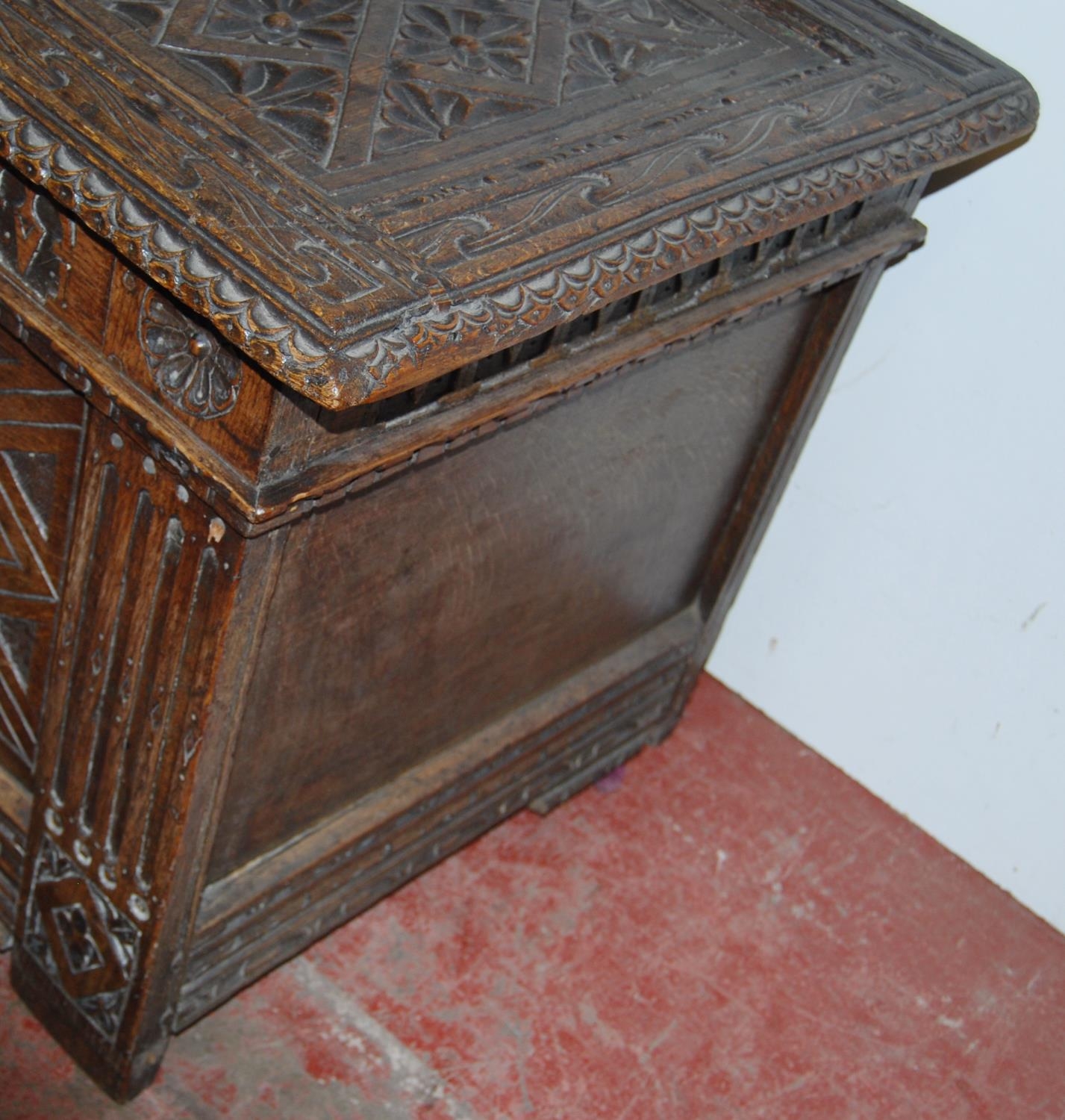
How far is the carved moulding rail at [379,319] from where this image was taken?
3.78 feet

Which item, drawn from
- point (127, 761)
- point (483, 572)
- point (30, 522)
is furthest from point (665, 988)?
point (30, 522)

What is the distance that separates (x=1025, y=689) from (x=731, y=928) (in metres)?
0.51

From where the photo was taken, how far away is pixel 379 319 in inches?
46.7

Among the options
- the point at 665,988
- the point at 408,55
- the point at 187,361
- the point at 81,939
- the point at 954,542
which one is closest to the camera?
the point at 187,361

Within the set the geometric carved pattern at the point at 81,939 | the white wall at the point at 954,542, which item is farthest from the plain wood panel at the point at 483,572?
the white wall at the point at 954,542

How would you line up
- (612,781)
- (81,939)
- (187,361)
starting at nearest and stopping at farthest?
(187,361), (81,939), (612,781)

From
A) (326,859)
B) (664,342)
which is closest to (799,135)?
(664,342)

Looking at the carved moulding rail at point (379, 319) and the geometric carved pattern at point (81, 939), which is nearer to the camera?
the carved moulding rail at point (379, 319)

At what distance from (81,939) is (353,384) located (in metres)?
0.83

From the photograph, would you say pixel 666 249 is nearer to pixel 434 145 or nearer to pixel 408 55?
pixel 434 145

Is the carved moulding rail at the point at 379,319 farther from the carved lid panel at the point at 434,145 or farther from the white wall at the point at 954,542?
the white wall at the point at 954,542

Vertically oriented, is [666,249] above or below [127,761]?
above

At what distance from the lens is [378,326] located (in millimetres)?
1183

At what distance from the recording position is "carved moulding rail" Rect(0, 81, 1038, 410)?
1.15 meters
